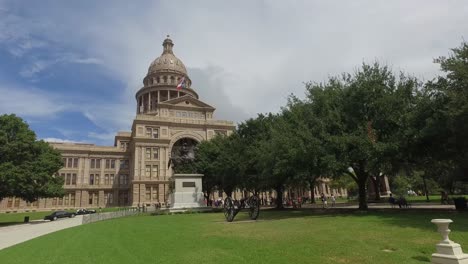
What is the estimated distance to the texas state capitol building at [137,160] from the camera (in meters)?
77.2

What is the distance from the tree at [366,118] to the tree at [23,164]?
30934mm

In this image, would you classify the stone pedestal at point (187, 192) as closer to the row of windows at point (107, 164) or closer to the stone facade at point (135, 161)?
the stone facade at point (135, 161)

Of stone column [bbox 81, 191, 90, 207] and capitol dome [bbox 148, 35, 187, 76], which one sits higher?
capitol dome [bbox 148, 35, 187, 76]

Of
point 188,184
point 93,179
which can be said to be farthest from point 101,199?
point 188,184

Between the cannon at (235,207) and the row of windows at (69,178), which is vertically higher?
the row of windows at (69,178)

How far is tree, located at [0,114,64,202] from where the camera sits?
115 ft

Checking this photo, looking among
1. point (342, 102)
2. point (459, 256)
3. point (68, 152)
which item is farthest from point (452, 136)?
point (68, 152)

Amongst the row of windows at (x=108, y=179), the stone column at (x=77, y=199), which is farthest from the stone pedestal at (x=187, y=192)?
the row of windows at (x=108, y=179)

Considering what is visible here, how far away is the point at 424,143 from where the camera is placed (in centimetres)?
2336

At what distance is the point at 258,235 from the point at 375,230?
16.4ft

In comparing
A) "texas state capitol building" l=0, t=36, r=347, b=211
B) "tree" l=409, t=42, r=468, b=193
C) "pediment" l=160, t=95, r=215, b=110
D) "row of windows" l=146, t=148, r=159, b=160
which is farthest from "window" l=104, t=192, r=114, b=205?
"tree" l=409, t=42, r=468, b=193

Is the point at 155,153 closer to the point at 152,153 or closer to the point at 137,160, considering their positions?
the point at 152,153

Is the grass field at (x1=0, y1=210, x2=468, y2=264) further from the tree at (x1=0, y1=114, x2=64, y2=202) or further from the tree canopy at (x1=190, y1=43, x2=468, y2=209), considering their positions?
the tree at (x1=0, y1=114, x2=64, y2=202)

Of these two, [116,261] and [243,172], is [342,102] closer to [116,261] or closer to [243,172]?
[243,172]
